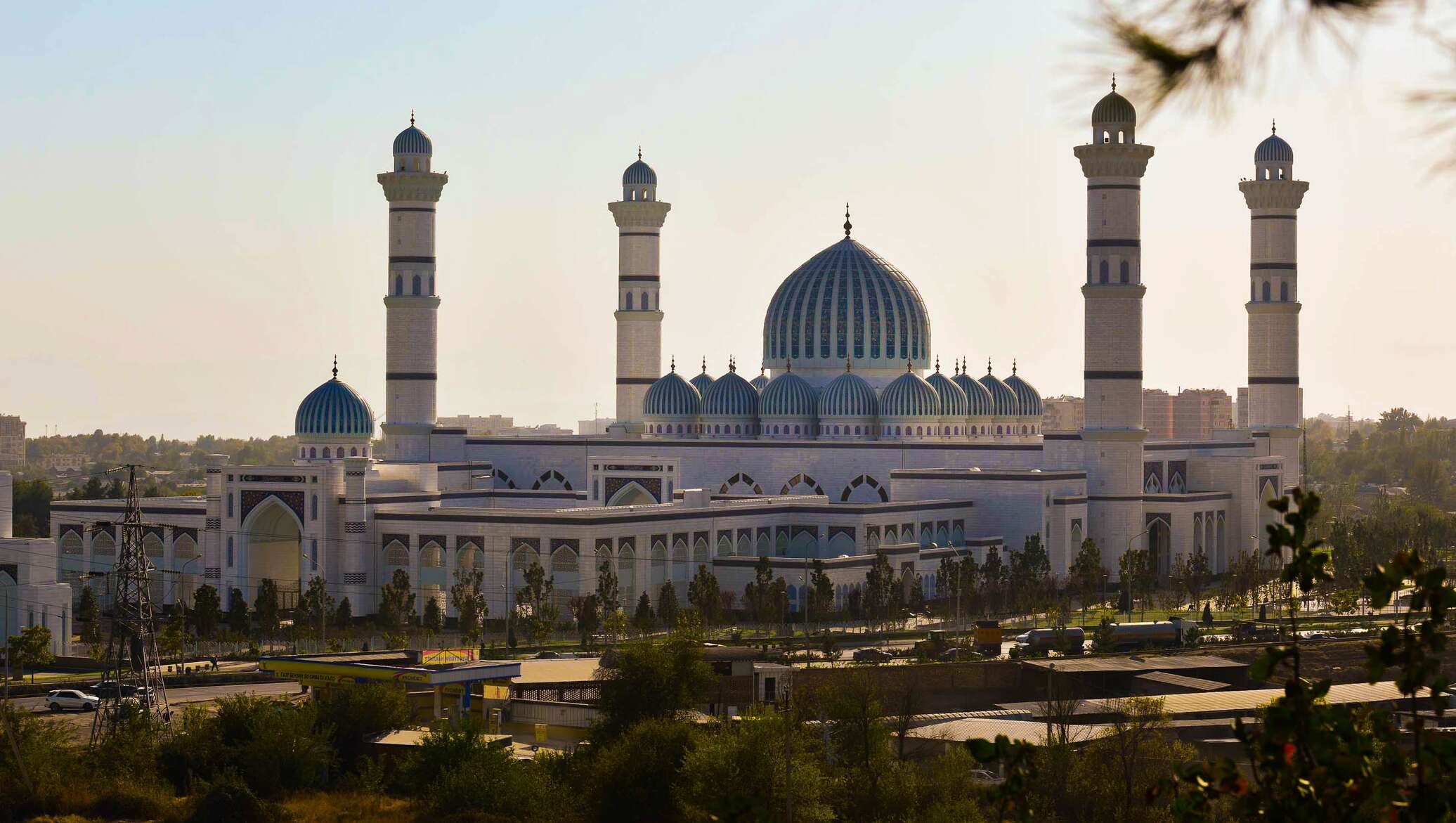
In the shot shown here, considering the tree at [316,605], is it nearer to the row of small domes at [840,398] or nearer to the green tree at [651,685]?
the green tree at [651,685]

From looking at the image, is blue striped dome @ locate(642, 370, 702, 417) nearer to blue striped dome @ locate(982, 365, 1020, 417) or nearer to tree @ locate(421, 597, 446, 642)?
blue striped dome @ locate(982, 365, 1020, 417)

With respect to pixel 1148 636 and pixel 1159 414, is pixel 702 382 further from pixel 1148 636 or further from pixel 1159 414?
pixel 1159 414

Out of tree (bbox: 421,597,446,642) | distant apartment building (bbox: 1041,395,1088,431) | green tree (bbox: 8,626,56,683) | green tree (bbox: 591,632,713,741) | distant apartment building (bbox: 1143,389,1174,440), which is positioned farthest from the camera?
distant apartment building (bbox: 1041,395,1088,431)

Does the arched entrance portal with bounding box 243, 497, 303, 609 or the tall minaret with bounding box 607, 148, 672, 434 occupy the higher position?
the tall minaret with bounding box 607, 148, 672, 434

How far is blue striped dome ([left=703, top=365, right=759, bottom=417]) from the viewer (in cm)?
7444

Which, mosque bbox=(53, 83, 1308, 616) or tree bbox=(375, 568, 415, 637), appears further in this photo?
mosque bbox=(53, 83, 1308, 616)

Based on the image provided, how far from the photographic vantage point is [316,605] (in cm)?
5594

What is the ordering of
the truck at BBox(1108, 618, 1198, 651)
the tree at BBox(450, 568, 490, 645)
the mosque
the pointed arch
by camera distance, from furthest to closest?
the pointed arch, the mosque, the tree at BBox(450, 568, 490, 645), the truck at BBox(1108, 618, 1198, 651)

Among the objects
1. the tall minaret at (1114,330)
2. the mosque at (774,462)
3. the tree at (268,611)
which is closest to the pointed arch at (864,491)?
the mosque at (774,462)

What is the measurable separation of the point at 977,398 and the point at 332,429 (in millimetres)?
21425

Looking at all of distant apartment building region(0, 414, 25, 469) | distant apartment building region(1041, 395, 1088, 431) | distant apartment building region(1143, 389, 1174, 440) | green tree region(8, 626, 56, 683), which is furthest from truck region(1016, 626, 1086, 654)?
distant apartment building region(0, 414, 25, 469)

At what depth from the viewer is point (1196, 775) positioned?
9586 millimetres

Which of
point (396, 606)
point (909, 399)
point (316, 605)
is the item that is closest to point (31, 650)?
point (316, 605)

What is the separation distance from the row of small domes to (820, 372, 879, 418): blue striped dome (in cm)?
2
